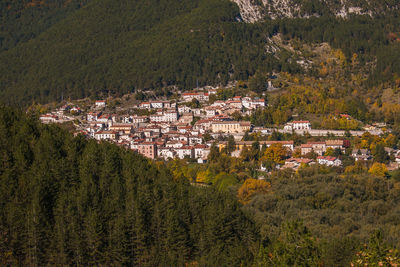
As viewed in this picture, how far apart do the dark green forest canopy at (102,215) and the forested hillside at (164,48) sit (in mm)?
60722

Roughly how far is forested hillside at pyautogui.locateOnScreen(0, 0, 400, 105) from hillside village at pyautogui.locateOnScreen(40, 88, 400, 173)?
861 centimetres

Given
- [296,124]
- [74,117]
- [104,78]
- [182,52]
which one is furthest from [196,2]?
[296,124]

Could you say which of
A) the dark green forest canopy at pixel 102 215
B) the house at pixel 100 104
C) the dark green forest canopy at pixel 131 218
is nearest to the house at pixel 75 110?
the house at pixel 100 104

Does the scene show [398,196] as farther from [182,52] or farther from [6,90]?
[6,90]

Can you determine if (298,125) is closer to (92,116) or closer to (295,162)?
(295,162)

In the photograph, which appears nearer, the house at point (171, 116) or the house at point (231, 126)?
the house at point (231, 126)

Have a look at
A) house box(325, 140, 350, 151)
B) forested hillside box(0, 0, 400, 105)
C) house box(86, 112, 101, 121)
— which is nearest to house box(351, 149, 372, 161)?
house box(325, 140, 350, 151)

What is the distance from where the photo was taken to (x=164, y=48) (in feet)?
362

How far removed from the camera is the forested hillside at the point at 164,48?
102 metres

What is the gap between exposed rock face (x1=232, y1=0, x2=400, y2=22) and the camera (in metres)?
129

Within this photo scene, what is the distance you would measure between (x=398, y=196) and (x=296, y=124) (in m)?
29.0

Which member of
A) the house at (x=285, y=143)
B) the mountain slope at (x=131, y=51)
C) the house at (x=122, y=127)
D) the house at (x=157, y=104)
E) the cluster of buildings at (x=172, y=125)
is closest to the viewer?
the house at (x=285, y=143)

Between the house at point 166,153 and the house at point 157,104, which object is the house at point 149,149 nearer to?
the house at point 166,153

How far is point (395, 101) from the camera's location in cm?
8838
